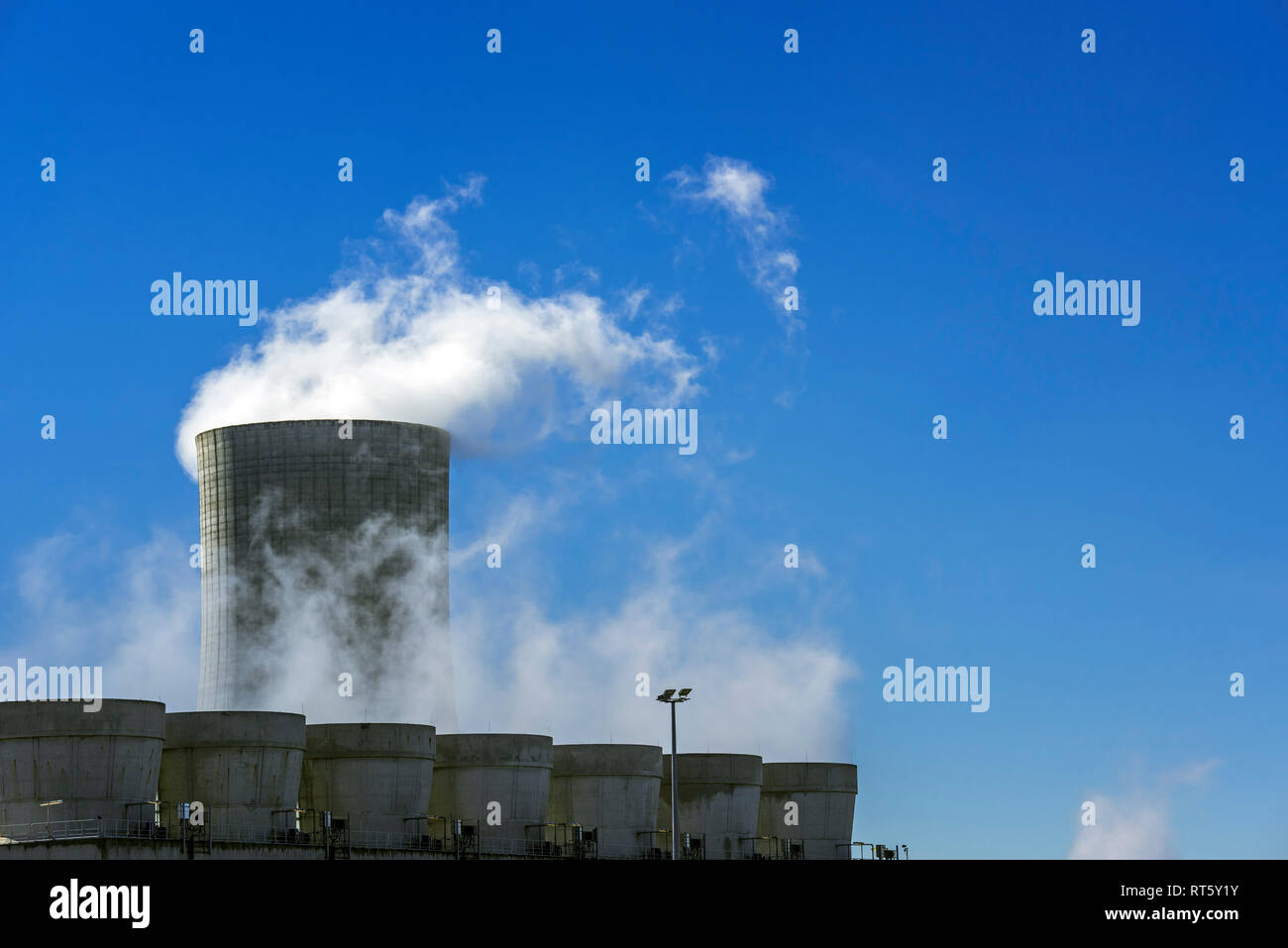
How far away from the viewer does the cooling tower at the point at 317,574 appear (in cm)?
6675

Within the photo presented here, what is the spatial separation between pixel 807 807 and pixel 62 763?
39.6 meters

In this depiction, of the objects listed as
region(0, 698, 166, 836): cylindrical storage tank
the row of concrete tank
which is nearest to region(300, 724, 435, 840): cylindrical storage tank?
the row of concrete tank

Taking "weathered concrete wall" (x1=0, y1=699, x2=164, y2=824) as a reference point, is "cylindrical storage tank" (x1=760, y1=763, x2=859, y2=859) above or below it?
below

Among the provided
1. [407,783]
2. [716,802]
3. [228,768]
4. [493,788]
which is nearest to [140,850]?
[228,768]

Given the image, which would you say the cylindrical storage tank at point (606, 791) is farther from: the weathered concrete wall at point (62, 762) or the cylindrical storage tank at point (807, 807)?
the weathered concrete wall at point (62, 762)

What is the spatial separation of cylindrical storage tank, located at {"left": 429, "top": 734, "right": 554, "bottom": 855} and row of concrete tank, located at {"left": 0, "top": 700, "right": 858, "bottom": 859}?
54 mm

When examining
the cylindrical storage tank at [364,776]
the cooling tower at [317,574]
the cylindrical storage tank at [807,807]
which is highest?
the cooling tower at [317,574]

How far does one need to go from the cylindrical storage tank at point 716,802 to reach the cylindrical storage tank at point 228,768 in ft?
71.6

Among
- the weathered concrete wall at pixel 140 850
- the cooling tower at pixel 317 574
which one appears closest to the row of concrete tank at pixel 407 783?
the weathered concrete wall at pixel 140 850

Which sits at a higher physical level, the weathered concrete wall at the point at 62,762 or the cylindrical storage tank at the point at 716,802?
the weathered concrete wall at the point at 62,762

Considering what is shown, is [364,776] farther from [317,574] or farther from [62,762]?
[62,762]

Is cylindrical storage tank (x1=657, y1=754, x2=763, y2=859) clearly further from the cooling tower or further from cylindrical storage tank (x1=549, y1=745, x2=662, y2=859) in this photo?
the cooling tower

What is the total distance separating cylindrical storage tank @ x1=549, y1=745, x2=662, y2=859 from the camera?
6806cm
